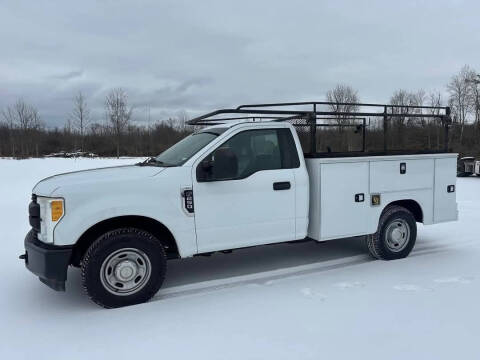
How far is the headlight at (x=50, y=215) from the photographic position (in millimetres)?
4164

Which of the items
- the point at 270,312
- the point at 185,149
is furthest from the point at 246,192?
the point at 270,312

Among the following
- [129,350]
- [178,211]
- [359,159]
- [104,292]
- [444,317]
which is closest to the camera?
[129,350]

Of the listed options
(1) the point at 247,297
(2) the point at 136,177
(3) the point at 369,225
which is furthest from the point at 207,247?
(3) the point at 369,225

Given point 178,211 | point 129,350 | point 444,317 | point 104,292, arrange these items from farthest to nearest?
1. point 178,211
2. point 104,292
3. point 444,317
4. point 129,350

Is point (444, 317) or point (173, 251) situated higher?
point (173, 251)

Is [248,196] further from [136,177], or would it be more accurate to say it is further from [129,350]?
[129,350]

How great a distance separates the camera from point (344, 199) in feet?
18.7

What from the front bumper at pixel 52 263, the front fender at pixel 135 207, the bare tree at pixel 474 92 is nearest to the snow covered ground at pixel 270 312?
the front bumper at pixel 52 263

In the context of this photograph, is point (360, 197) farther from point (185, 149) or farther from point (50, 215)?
point (50, 215)

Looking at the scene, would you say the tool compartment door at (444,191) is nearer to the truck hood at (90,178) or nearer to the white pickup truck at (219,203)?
the white pickup truck at (219,203)

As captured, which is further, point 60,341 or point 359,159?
point 359,159

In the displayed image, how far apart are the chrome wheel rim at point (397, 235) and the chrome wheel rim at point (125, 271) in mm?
3585

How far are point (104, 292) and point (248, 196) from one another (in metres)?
1.92

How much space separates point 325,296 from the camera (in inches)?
185
